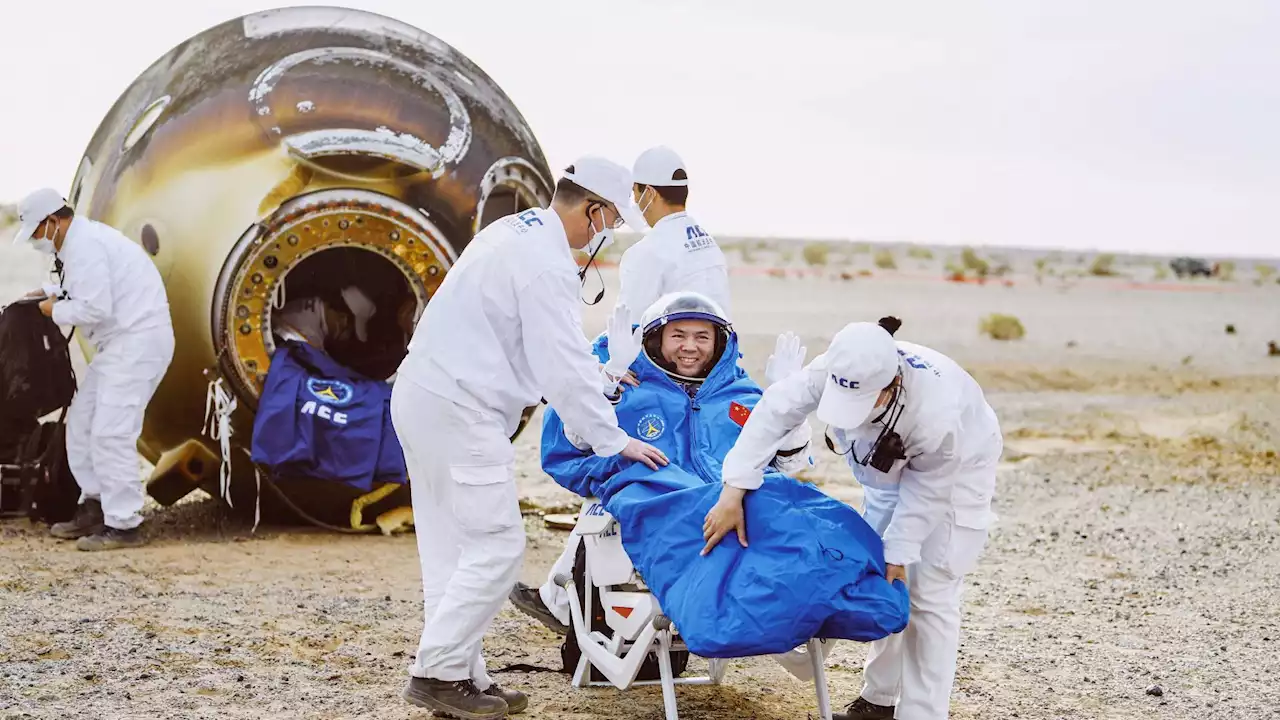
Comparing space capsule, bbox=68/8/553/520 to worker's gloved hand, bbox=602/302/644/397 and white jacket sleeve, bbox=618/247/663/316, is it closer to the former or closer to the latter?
white jacket sleeve, bbox=618/247/663/316

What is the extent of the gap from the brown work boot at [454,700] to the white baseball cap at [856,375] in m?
1.81

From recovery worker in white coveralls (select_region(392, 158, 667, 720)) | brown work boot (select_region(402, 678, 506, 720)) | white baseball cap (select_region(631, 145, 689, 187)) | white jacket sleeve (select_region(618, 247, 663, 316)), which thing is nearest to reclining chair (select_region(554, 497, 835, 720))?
recovery worker in white coveralls (select_region(392, 158, 667, 720))

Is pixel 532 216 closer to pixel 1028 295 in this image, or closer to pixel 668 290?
pixel 668 290

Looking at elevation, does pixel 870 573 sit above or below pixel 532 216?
below

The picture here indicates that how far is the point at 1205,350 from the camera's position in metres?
23.7

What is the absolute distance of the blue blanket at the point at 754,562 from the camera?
450 centimetres

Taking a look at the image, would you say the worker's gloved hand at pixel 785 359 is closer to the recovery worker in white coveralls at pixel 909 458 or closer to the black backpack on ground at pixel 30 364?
the recovery worker in white coveralls at pixel 909 458

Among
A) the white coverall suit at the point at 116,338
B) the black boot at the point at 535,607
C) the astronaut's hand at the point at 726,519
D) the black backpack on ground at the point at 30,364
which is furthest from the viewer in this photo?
the black backpack on ground at the point at 30,364

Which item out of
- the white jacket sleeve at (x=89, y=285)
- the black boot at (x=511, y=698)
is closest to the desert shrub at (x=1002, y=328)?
the white jacket sleeve at (x=89, y=285)

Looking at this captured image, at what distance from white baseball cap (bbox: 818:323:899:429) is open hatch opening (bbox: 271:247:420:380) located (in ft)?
14.7

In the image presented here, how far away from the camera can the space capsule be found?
311 inches

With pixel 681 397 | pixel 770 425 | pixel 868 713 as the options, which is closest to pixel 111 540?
pixel 681 397

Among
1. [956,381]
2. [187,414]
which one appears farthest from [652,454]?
[187,414]

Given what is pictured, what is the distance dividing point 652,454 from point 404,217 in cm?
323
